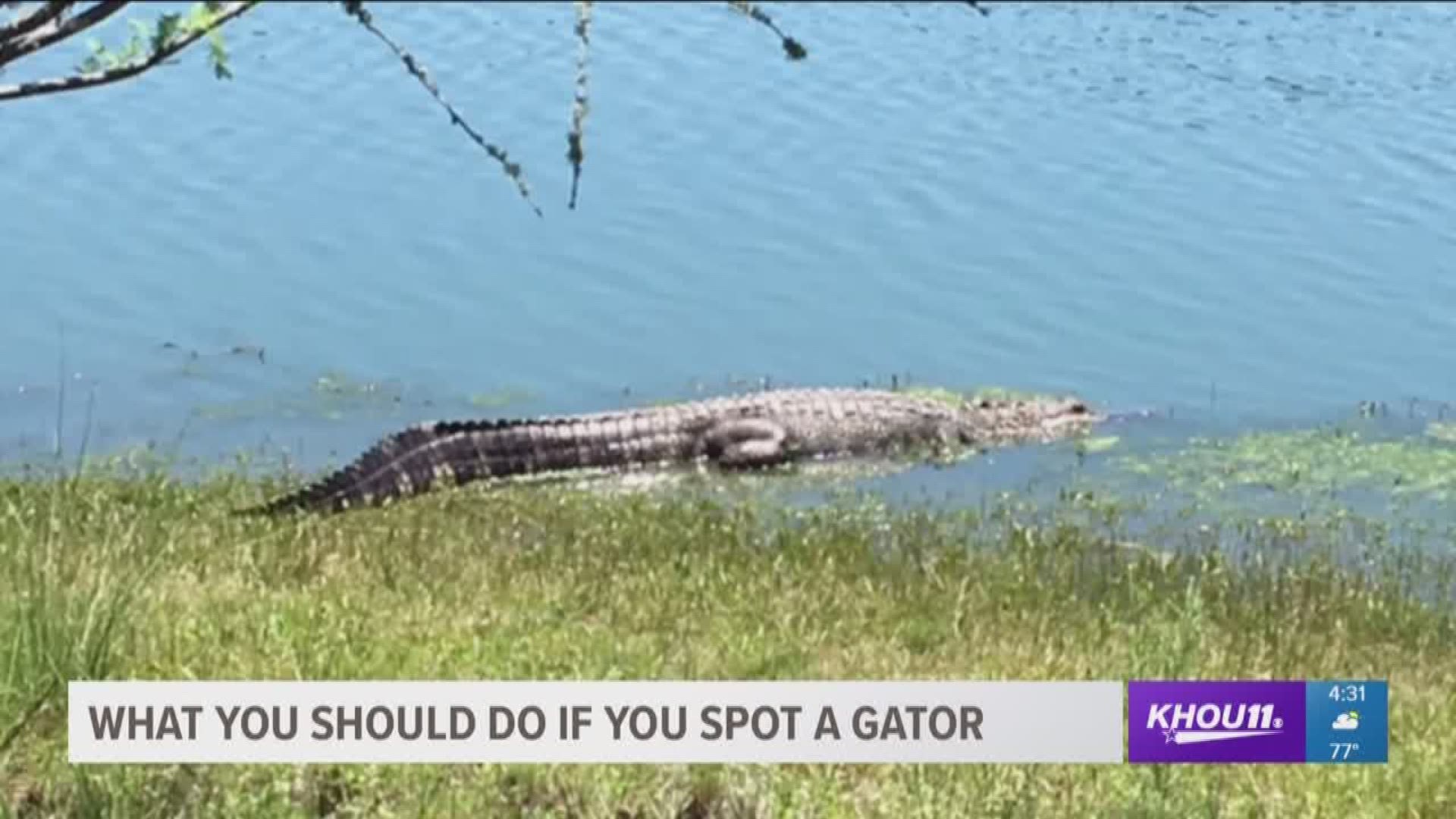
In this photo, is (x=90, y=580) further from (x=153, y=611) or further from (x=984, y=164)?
(x=984, y=164)

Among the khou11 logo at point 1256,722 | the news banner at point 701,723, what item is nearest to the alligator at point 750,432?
the news banner at point 701,723

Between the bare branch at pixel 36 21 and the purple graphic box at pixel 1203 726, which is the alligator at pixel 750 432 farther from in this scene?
the bare branch at pixel 36 21

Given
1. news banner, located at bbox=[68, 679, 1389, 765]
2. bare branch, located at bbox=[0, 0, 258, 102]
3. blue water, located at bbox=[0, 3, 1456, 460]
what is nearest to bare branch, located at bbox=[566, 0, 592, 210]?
bare branch, located at bbox=[0, 0, 258, 102]

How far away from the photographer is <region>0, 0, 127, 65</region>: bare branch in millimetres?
4473

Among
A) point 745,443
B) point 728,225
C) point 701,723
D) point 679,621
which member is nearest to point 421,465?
point 745,443

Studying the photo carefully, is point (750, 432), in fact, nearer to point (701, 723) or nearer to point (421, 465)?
point (421, 465)

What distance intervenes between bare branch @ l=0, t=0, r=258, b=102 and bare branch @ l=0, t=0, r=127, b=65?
0.07 metres

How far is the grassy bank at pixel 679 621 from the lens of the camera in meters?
5.59

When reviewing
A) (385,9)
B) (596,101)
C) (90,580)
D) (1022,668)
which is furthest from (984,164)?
(90,580)

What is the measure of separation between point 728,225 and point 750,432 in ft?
12.3

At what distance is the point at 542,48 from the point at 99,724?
15.6 meters

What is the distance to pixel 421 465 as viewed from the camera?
1120 cm

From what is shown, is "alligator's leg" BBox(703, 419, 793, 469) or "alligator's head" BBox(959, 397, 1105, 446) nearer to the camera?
"alligator's leg" BBox(703, 419, 793, 469)

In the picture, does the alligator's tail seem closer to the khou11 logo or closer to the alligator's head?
the alligator's head
